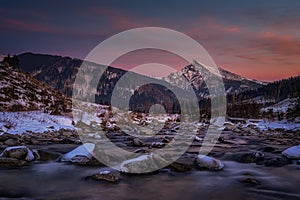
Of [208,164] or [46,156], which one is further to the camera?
[46,156]

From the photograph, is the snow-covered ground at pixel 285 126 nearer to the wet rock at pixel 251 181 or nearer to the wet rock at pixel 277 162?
the wet rock at pixel 277 162

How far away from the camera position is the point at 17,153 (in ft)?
39.5

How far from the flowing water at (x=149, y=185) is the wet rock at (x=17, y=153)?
2.33 feet

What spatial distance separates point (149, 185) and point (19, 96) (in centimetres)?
3682

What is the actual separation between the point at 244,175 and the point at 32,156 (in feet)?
29.7

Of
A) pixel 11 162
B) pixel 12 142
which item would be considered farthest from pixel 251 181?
pixel 12 142

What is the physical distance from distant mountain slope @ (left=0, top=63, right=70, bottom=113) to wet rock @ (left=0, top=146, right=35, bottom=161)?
20879mm

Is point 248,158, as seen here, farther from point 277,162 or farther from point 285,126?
point 285,126

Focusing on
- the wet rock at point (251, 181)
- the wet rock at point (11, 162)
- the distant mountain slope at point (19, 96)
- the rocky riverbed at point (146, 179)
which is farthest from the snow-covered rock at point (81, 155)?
the distant mountain slope at point (19, 96)

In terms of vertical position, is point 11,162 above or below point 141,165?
below

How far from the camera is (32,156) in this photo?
12.4m

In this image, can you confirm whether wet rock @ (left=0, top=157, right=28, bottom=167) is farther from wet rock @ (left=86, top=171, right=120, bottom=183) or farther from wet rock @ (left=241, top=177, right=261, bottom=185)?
wet rock @ (left=241, top=177, right=261, bottom=185)

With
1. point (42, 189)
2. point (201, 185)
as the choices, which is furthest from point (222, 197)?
point (42, 189)

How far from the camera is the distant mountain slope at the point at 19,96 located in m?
35.4
